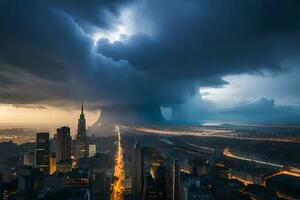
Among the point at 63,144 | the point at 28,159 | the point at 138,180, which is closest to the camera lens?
the point at 138,180

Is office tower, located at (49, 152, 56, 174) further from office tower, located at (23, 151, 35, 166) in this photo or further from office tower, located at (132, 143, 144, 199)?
office tower, located at (132, 143, 144, 199)

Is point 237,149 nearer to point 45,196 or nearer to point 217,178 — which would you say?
point 217,178

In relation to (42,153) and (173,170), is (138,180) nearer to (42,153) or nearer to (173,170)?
(173,170)

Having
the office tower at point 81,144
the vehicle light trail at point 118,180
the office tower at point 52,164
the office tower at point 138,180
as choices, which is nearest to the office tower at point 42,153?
the office tower at point 52,164

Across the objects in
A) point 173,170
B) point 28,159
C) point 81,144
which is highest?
point 173,170

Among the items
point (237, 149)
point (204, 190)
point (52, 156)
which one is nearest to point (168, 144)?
point (237, 149)

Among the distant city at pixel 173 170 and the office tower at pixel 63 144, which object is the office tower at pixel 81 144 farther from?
the office tower at pixel 63 144

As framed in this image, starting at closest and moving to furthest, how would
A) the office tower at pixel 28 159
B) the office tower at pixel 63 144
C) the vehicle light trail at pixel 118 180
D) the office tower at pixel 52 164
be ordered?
the vehicle light trail at pixel 118 180, the office tower at pixel 52 164, the office tower at pixel 28 159, the office tower at pixel 63 144

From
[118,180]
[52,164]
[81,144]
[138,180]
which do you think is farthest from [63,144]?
[138,180]
